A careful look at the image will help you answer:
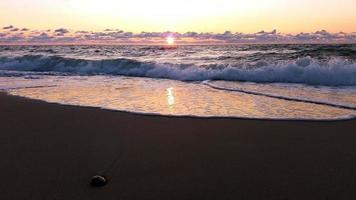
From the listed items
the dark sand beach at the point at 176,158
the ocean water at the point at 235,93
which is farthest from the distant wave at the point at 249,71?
the dark sand beach at the point at 176,158

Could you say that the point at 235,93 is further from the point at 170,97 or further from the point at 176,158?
the point at 176,158

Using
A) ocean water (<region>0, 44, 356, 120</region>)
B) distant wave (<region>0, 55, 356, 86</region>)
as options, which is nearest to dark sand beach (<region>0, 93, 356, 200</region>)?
ocean water (<region>0, 44, 356, 120</region>)

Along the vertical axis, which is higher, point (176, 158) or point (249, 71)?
point (176, 158)

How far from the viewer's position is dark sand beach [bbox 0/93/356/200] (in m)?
3.65

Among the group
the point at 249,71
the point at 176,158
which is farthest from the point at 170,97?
the point at 249,71

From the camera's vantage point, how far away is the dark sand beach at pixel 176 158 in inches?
144

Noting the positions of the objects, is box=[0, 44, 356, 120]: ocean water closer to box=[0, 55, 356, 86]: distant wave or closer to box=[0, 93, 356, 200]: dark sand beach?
box=[0, 55, 356, 86]: distant wave

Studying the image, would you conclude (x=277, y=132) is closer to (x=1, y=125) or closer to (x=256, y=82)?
(x=1, y=125)

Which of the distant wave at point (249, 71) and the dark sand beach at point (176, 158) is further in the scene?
the distant wave at point (249, 71)

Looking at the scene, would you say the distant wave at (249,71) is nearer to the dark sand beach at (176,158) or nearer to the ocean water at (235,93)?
the ocean water at (235,93)

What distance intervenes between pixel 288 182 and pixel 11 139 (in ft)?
12.0

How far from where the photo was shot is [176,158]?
15.0ft

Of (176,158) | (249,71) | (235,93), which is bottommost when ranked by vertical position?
(249,71)

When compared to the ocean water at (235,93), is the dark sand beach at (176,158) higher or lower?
higher
